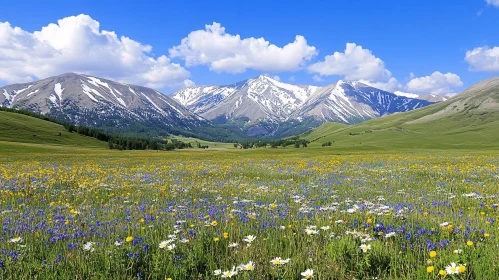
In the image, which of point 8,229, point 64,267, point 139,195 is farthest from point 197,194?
A: point 64,267

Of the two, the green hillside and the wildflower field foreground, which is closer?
the wildflower field foreground

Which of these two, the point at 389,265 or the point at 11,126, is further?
the point at 11,126

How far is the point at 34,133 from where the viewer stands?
165 meters

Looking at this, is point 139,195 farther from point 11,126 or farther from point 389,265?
point 11,126

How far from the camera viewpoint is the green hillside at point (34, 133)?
15162cm

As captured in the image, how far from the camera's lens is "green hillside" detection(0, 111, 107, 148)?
151625 mm

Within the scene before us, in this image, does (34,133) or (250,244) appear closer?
(250,244)

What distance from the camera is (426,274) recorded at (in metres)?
4.00

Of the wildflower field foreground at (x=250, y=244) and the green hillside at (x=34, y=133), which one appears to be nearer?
the wildflower field foreground at (x=250, y=244)

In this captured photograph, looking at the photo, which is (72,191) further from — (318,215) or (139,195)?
(318,215)

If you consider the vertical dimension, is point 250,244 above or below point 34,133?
below

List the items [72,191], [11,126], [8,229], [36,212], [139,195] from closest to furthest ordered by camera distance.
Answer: [8,229] → [36,212] → [139,195] → [72,191] → [11,126]

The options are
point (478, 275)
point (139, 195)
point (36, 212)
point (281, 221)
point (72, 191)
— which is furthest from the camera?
point (72, 191)

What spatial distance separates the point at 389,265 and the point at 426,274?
62cm
